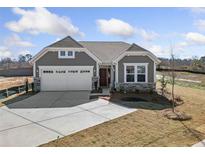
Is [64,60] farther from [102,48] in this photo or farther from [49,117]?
[49,117]

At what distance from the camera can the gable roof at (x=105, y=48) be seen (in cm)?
2506

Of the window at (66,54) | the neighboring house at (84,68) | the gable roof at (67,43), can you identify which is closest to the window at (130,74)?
the neighboring house at (84,68)

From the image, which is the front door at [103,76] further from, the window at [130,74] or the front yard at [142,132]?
the front yard at [142,132]

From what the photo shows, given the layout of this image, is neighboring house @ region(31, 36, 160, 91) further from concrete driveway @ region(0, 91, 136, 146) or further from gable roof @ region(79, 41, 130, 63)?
concrete driveway @ region(0, 91, 136, 146)

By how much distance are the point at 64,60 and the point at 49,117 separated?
10011 mm

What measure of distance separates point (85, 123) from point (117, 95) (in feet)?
27.5

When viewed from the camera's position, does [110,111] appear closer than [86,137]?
No

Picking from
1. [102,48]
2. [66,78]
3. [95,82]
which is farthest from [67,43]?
[102,48]

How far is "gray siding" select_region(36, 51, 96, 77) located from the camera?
76.0ft

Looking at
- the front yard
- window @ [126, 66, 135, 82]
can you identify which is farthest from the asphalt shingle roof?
the front yard

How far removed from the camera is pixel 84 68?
926 inches
